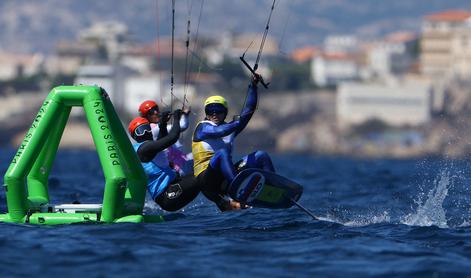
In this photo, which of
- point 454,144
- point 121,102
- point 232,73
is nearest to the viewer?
point 454,144

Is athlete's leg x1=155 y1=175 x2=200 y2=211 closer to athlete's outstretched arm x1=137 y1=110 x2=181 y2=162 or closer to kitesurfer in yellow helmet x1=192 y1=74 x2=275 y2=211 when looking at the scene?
kitesurfer in yellow helmet x1=192 y1=74 x2=275 y2=211

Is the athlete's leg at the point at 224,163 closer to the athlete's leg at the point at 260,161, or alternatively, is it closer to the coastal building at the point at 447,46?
the athlete's leg at the point at 260,161

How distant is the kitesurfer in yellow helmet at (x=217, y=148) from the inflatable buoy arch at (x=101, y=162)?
0.85 metres

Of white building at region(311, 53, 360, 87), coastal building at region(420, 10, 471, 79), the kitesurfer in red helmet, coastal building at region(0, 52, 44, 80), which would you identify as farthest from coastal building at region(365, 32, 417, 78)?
the kitesurfer in red helmet

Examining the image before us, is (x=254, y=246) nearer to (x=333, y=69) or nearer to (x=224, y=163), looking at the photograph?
(x=224, y=163)

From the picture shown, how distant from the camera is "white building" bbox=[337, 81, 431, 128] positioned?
140750 mm

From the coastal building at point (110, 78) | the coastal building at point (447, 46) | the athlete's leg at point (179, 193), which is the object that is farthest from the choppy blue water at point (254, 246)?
the coastal building at point (447, 46)

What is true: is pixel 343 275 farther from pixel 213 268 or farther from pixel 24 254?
pixel 24 254

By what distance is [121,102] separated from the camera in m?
147

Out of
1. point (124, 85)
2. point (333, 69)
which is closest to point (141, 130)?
point (124, 85)

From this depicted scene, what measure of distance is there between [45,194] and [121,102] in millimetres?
130391

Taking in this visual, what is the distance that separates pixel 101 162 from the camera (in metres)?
15.6

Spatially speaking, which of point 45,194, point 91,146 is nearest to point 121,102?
point 91,146

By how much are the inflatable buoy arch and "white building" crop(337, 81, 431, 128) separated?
126 metres
